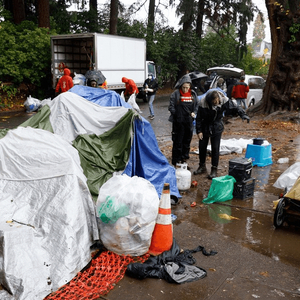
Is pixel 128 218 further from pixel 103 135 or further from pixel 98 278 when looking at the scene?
pixel 103 135

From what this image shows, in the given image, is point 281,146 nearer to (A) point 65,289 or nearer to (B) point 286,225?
(B) point 286,225

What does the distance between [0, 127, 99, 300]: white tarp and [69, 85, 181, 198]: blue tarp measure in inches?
47.1

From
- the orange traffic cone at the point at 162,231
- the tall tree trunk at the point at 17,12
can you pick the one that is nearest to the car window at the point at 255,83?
Result: the tall tree trunk at the point at 17,12

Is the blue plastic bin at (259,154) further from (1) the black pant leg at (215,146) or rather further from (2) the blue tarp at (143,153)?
(2) the blue tarp at (143,153)

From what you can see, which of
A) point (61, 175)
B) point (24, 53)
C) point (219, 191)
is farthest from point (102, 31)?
point (61, 175)

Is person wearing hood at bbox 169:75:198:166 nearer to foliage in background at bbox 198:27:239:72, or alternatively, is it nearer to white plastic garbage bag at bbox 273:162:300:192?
white plastic garbage bag at bbox 273:162:300:192

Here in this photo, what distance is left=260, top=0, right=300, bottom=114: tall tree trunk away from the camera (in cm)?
1477

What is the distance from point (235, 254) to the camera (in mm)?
4594

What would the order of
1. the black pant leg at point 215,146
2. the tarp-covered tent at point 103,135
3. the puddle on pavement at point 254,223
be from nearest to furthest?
the puddle on pavement at point 254,223 < the tarp-covered tent at point 103,135 < the black pant leg at point 215,146

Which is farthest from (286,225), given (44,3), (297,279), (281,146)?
(44,3)

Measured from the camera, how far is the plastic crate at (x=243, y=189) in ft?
21.3

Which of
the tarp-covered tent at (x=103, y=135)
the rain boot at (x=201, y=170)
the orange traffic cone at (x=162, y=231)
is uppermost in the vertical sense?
the tarp-covered tent at (x=103, y=135)

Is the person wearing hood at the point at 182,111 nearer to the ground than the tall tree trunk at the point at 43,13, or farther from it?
nearer to the ground

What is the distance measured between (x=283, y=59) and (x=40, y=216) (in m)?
13.4
